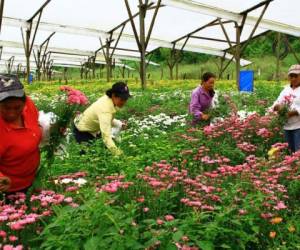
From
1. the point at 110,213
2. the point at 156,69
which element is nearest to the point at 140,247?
the point at 110,213

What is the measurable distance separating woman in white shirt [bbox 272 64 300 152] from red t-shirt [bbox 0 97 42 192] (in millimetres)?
2835

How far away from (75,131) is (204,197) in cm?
277

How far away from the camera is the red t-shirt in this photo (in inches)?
109

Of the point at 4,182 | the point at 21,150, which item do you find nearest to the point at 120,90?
the point at 21,150

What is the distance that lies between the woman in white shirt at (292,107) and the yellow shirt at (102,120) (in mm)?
1801

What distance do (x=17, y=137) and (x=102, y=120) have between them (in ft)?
5.94

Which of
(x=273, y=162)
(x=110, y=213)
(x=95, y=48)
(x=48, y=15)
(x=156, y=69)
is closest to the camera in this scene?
(x=110, y=213)

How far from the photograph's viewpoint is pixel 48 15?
55.6ft

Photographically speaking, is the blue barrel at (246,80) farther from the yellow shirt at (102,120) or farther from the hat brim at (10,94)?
the hat brim at (10,94)

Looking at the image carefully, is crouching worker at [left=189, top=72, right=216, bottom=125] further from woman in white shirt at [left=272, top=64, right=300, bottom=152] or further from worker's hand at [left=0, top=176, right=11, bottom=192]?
worker's hand at [left=0, top=176, right=11, bottom=192]

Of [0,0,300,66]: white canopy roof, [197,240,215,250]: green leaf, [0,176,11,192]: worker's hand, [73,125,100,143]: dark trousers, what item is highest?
[0,0,300,66]: white canopy roof

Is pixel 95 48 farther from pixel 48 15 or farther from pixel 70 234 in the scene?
pixel 70 234

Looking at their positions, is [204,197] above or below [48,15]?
below

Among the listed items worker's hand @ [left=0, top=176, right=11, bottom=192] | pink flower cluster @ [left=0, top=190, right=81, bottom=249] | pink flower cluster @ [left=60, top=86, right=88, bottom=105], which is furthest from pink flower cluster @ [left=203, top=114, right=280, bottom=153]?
worker's hand @ [left=0, top=176, right=11, bottom=192]
